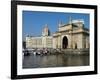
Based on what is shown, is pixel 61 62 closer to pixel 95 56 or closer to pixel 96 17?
pixel 95 56

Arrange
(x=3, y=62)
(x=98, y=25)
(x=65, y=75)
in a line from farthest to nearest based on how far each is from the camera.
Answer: (x=98, y=25) < (x=65, y=75) < (x=3, y=62)

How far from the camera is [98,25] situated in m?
2.21

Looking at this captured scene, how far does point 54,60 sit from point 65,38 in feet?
0.82

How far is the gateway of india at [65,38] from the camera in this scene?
6.57 ft

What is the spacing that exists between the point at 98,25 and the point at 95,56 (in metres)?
0.33

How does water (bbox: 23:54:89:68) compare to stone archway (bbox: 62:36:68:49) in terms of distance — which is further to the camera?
stone archway (bbox: 62:36:68:49)

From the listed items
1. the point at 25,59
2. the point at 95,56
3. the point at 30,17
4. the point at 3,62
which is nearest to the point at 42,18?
the point at 30,17

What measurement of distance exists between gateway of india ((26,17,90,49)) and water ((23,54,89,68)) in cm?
10

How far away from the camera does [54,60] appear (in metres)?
2.06

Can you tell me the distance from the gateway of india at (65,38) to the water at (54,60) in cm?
10

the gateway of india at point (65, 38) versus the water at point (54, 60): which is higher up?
the gateway of india at point (65, 38)

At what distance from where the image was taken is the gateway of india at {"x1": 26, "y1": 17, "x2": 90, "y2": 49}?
2.00 metres

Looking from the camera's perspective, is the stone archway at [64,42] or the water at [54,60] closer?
the water at [54,60]

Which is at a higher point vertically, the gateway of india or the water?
the gateway of india
